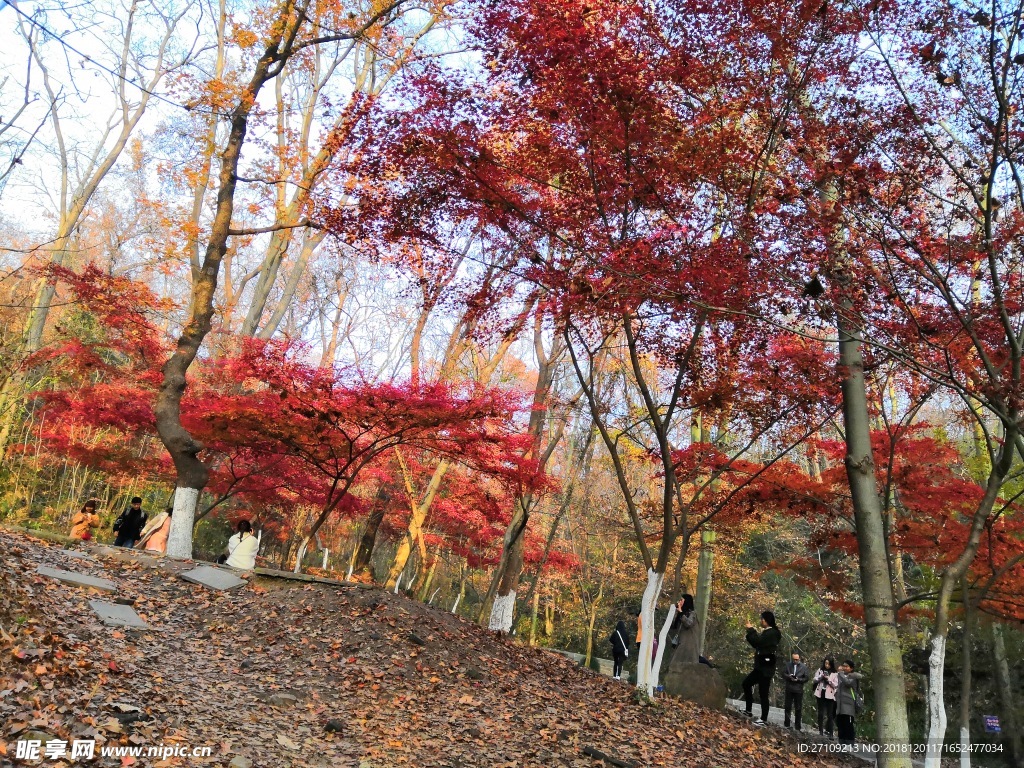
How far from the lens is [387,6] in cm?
1013

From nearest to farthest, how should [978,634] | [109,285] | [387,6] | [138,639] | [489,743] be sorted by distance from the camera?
[489,743]
[138,639]
[387,6]
[109,285]
[978,634]

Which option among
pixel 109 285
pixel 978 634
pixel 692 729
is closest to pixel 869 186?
pixel 692 729

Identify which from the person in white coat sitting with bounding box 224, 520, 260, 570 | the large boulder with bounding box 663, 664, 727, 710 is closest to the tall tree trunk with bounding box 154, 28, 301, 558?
the person in white coat sitting with bounding box 224, 520, 260, 570

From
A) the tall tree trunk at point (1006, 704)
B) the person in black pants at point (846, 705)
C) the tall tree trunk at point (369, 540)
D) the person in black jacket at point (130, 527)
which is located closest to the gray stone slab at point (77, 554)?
the person in black jacket at point (130, 527)

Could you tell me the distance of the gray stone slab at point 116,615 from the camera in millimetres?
6043

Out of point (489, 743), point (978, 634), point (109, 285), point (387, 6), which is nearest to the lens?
point (489, 743)

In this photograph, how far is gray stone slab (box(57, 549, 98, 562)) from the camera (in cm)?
827

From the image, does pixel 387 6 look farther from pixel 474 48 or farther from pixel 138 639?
pixel 138 639

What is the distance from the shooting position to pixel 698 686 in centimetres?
924

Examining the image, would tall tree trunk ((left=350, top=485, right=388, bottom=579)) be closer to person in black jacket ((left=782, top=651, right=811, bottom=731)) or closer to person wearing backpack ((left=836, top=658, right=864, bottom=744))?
person in black jacket ((left=782, top=651, right=811, bottom=731))

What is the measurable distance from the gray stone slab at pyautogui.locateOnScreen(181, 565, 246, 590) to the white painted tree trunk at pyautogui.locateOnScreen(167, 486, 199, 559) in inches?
21.4

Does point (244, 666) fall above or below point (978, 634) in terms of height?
below

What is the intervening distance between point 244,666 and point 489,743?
2.42 meters

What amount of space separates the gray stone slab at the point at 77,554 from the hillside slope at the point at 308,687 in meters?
0.19
